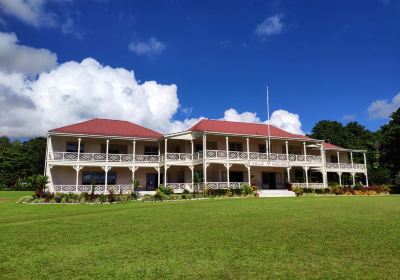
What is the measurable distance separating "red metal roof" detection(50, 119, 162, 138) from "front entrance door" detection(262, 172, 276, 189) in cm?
1204

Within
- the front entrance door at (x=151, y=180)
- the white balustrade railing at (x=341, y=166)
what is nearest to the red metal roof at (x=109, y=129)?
the front entrance door at (x=151, y=180)

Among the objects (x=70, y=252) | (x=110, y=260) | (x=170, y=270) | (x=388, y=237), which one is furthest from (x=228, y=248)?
(x=388, y=237)

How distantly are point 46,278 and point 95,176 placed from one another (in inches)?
1125

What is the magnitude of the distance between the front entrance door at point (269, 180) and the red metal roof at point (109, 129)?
12.0 meters

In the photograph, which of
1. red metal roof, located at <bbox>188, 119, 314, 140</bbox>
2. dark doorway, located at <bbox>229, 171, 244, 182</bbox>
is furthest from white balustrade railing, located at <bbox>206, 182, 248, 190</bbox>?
red metal roof, located at <bbox>188, 119, 314, 140</bbox>

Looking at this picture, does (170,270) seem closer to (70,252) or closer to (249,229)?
(70,252)

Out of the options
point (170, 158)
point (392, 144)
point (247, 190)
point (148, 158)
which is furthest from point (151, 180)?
point (392, 144)

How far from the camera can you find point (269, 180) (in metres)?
36.3

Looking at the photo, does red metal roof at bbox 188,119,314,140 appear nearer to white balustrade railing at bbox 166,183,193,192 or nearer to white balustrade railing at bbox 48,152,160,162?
white balustrade railing at bbox 48,152,160,162

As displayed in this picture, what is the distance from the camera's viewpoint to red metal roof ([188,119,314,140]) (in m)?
34.8

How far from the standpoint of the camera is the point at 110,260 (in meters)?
6.29

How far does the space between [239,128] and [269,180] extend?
21.3 ft

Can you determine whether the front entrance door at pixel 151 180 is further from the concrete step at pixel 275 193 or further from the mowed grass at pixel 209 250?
the mowed grass at pixel 209 250

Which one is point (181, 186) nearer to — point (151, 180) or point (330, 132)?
point (151, 180)
